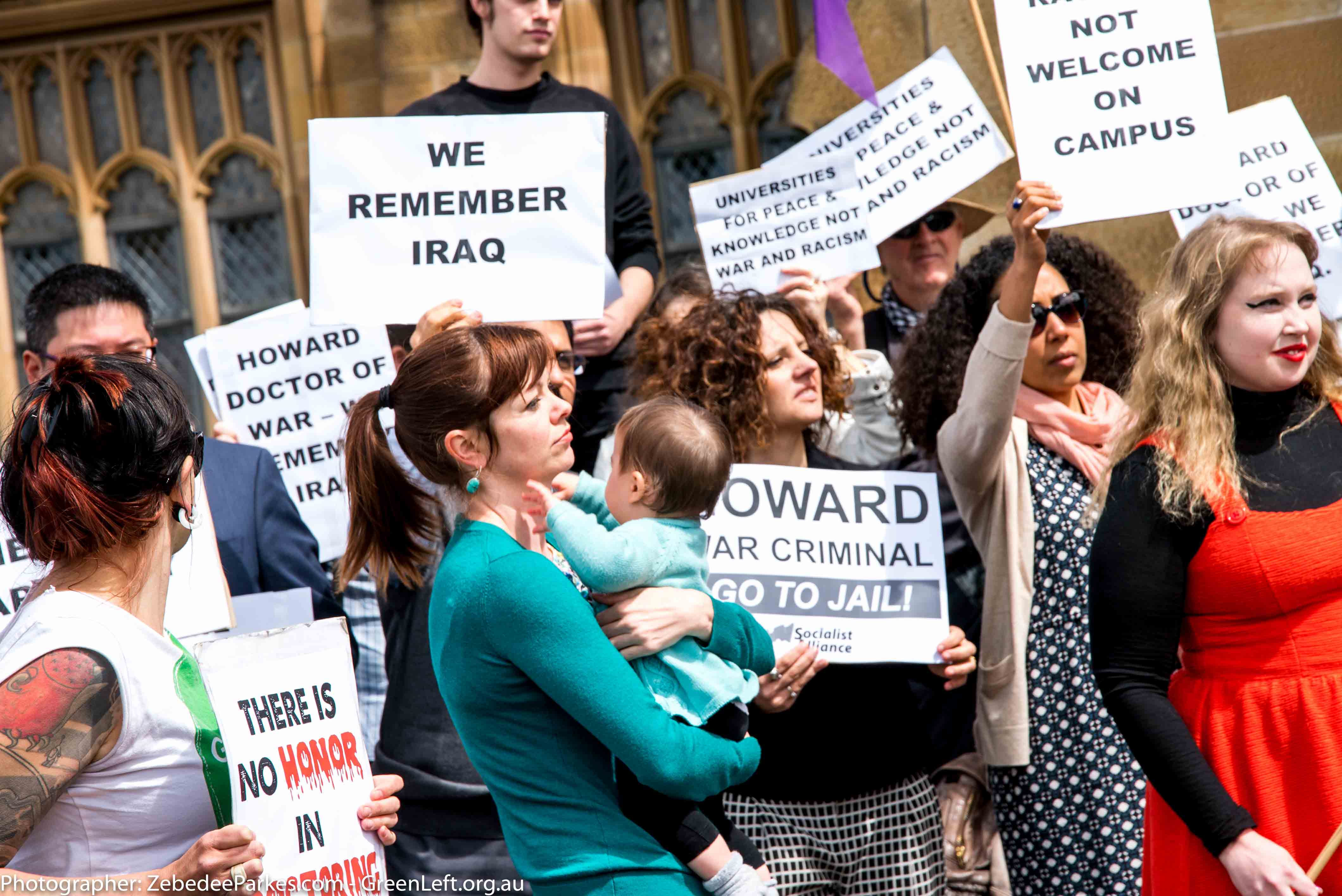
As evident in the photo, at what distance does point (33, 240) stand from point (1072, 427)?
6.20 meters

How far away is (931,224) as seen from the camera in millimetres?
5184

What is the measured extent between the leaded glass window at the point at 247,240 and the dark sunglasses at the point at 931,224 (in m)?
3.92

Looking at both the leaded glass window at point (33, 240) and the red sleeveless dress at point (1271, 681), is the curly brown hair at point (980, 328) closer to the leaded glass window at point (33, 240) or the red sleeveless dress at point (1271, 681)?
the red sleeveless dress at point (1271, 681)

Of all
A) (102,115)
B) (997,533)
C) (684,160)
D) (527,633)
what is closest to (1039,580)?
(997,533)

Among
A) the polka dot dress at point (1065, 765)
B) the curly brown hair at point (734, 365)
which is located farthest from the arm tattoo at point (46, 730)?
the polka dot dress at point (1065, 765)

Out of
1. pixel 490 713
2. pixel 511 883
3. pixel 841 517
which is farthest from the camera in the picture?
pixel 841 517

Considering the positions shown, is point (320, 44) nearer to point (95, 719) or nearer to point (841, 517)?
point (841, 517)

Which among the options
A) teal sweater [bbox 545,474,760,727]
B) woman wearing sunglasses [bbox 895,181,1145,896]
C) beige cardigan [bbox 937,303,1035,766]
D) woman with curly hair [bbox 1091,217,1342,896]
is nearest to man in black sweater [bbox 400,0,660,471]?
woman wearing sunglasses [bbox 895,181,1145,896]

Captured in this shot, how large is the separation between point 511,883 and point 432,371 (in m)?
1.40

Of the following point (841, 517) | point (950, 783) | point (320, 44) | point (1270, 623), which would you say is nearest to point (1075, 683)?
point (950, 783)

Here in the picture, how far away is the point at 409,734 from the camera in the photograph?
3.58 metres

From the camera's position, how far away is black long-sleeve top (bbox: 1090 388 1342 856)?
2684 mm

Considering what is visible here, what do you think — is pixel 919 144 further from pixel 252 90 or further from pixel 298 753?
pixel 252 90

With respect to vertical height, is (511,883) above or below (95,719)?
below
